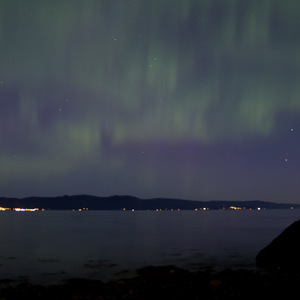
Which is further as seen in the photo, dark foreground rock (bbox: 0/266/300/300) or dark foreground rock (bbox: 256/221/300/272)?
dark foreground rock (bbox: 256/221/300/272)

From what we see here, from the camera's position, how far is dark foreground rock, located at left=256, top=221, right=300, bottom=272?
899 inches

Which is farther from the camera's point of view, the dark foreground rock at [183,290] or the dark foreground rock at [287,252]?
the dark foreground rock at [287,252]

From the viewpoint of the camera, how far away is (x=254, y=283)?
682 inches

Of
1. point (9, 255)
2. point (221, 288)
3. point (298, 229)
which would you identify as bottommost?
point (9, 255)

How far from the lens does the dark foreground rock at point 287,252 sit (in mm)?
22828

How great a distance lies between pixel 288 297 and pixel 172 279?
22.6ft

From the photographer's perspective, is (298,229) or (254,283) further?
(298,229)

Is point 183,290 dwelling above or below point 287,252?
below

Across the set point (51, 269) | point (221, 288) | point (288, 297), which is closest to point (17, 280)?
point (51, 269)

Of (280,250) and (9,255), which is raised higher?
(280,250)

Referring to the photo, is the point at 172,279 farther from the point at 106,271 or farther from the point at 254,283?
the point at 106,271

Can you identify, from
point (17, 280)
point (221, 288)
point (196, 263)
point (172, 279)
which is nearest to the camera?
point (221, 288)

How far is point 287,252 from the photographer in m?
23.4

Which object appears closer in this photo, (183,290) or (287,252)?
(183,290)
